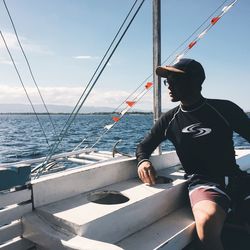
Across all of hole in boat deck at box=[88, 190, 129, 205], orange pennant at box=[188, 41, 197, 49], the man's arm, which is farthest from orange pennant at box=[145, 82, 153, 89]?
hole in boat deck at box=[88, 190, 129, 205]

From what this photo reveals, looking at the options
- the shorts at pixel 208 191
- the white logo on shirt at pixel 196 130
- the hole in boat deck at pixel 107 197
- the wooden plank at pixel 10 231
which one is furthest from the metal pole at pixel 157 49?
the wooden plank at pixel 10 231

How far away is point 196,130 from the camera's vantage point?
2.90m

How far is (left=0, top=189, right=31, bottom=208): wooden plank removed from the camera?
2197 millimetres

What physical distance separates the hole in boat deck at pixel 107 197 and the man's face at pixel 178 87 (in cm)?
111

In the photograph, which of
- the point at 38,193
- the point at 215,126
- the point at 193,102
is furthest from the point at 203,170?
the point at 38,193

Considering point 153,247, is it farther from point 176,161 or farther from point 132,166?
point 176,161

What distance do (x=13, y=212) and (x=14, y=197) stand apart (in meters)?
0.11

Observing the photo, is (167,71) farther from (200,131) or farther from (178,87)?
(200,131)

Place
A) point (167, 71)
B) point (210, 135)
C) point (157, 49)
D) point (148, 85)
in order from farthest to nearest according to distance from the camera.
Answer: point (148, 85) → point (157, 49) → point (167, 71) → point (210, 135)

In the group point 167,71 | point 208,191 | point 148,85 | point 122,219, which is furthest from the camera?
point 148,85

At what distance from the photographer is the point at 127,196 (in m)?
2.71

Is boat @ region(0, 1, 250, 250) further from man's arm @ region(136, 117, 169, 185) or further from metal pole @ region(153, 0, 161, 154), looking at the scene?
metal pole @ region(153, 0, 161, 154)

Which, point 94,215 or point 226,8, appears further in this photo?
point 226,8

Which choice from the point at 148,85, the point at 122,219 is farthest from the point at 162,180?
the point at 148,85
